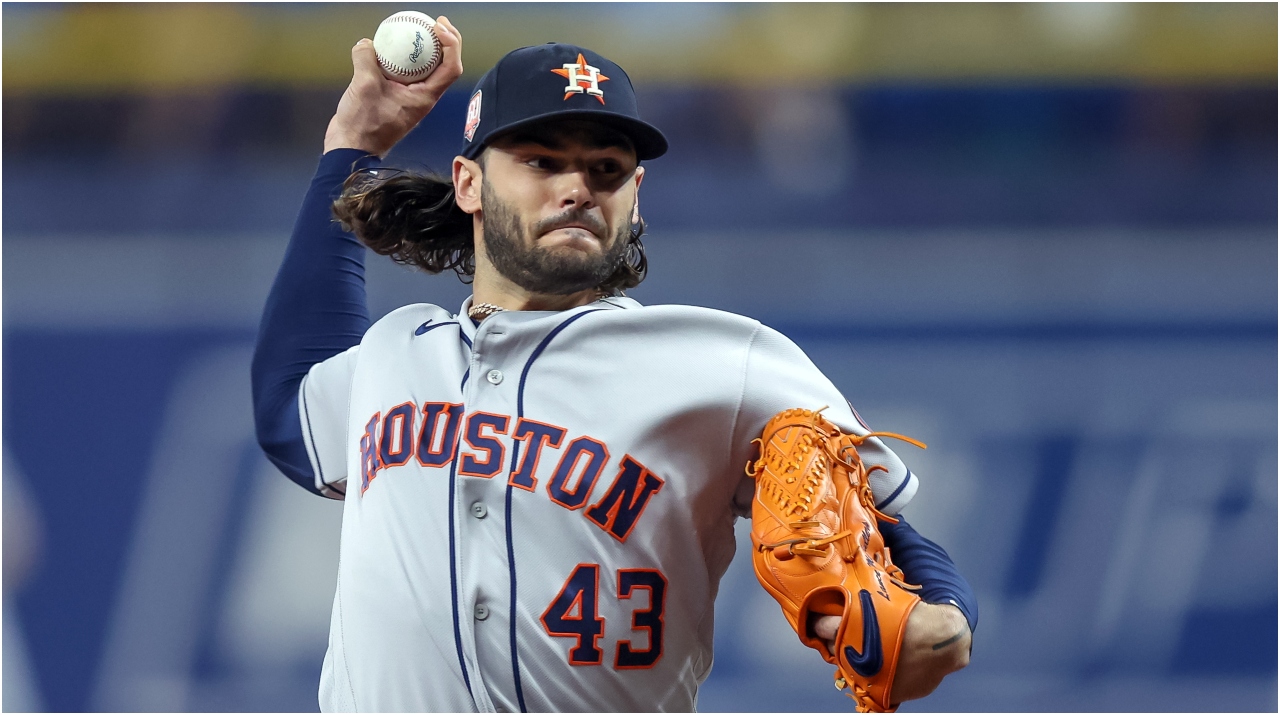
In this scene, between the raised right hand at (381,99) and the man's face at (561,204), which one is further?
the raised right hand at (381,99)

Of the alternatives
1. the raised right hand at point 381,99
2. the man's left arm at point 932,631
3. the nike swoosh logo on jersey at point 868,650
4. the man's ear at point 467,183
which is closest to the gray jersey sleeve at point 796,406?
the man's left arm at point 932,631

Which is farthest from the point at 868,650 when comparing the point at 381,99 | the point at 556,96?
the point at 381,99

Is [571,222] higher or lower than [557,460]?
higher

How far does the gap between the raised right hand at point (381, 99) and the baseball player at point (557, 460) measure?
25cm

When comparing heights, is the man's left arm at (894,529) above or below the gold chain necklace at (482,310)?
below

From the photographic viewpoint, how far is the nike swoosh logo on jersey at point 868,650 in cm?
136

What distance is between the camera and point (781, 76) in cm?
486

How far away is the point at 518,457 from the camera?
1591 mm

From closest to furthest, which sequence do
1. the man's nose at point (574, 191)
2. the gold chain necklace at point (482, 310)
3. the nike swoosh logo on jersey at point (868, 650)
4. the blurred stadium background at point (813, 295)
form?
the nike swoosh logo on jersey at point (868, 650)
the man's nose at point (574, 191)
the gold chain necklace at point (482, 310)
the blurred stadium background at point (813, 295)

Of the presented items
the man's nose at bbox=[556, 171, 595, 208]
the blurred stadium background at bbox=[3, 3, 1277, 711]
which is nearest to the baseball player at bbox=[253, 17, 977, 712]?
the man's nose at bbox=[556, 171, 595, 208]

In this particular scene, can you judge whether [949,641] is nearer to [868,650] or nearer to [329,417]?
[868,650]

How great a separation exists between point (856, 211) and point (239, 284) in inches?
87.7

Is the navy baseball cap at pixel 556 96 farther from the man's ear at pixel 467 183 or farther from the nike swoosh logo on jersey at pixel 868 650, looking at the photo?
the nike swoosh logo on jersey at pixel 868 650

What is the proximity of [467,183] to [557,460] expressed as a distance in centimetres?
46
